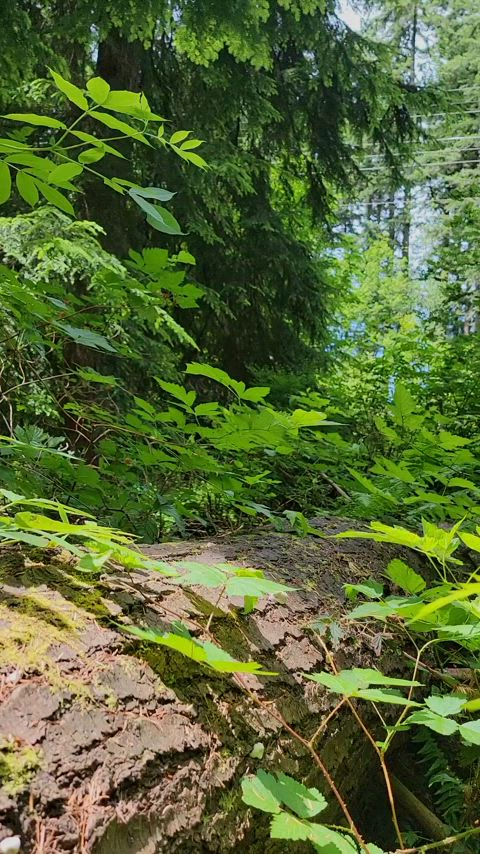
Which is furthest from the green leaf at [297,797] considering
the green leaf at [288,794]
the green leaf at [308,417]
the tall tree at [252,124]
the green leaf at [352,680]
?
the tall tree at [252,124]

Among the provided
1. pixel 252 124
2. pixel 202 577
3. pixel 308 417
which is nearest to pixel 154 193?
pixel 308 417

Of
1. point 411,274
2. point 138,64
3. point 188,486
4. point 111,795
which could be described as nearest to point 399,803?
point 111,795

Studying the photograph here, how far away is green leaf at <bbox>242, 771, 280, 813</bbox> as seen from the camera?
2.32 ft

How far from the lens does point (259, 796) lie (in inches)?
28.5

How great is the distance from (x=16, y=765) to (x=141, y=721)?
0.19 m

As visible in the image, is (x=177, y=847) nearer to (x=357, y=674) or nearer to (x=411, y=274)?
(x=357, y=674)

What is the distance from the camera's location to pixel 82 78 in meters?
5.10

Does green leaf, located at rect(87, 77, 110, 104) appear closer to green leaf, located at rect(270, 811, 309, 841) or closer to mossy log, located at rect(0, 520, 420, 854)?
mossy log, located at rect(0, 520, 420, 854)

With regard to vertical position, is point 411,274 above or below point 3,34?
above

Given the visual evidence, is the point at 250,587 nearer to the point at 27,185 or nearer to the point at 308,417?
the point at 308,417

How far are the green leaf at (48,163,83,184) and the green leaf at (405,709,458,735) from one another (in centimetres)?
124

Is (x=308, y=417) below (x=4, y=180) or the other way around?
below

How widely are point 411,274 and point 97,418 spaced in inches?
780

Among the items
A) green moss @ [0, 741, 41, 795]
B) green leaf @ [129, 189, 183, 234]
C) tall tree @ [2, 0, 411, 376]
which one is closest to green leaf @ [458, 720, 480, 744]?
green moss @ [0, 741, 41, 795]
